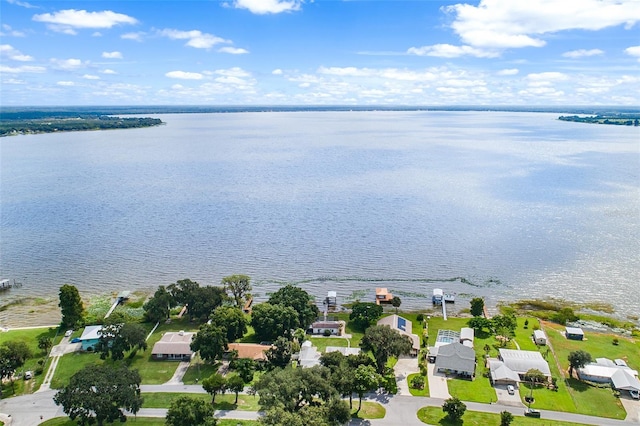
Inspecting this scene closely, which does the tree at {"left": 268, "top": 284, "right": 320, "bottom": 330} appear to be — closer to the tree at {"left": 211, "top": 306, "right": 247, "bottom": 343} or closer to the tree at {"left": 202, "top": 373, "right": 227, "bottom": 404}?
the tree at {"left": 211, "top": 306, "right": 247, "bottom": 343}

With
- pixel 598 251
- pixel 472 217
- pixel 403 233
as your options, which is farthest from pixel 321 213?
pixel 598 251

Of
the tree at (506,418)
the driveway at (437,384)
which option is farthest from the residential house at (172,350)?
the tree at (506,418)

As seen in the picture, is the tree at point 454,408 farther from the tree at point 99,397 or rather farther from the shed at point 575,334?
the tree at point 99,397

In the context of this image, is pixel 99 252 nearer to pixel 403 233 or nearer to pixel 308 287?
pixel 308 287

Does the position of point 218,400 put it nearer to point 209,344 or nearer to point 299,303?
point 209,344

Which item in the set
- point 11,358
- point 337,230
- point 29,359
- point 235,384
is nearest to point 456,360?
point 235,384

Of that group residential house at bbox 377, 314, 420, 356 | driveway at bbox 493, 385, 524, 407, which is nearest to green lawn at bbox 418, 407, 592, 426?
driveway at bbox 493, 385, 524, 407

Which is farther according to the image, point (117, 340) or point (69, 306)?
point (69, 306)
